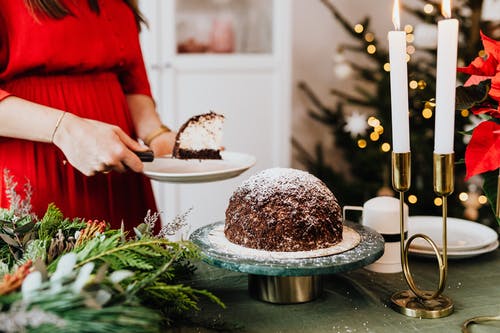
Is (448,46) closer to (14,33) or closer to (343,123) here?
(14,33)

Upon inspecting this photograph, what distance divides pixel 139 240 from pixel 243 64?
244cm

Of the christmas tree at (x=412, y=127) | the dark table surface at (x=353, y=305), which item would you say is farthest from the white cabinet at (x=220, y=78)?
the dark table surface at (x=353, y=305)

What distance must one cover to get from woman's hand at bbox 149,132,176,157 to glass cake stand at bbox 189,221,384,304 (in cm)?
58

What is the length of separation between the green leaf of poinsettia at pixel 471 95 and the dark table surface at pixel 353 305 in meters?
0.37

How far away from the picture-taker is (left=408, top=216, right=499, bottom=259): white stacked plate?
133 centimetres

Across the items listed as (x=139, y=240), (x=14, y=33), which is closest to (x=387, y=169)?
(x=14, y=33)

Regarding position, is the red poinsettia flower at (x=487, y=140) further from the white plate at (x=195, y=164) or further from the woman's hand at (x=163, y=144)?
the woman's hand at (x=163, y=144)

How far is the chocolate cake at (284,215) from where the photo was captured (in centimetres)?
112

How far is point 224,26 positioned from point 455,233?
2.24 m

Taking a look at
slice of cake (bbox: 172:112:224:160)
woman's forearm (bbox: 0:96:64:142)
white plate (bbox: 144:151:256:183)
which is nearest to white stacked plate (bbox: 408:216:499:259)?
white plate (bbox: 144:151:256:183)

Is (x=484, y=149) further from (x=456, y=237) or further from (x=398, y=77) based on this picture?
(x=456, y=237)

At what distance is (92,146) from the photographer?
135 centimetres

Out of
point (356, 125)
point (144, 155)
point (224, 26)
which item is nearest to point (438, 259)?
point (144, 155)

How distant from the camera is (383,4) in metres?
3.73
